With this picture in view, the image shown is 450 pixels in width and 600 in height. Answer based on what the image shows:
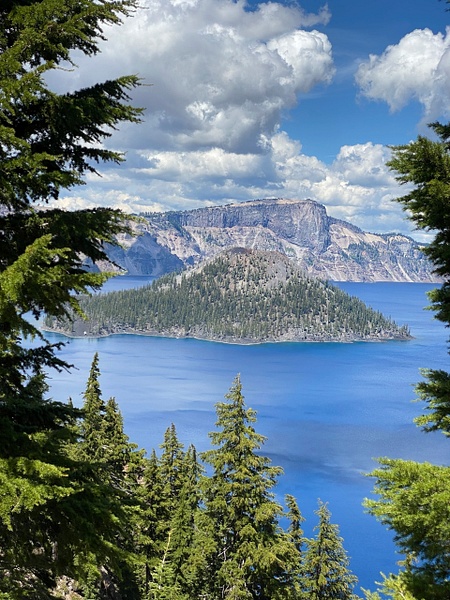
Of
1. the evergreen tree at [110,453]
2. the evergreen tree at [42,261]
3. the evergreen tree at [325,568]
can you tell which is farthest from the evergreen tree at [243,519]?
the evergreen tree at [42,261]

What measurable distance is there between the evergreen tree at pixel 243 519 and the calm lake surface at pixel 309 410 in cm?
2753

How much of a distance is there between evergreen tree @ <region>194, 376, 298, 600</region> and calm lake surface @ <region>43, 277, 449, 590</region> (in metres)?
27.5

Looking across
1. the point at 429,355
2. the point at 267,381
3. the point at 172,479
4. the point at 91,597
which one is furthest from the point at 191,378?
the point at 91,597

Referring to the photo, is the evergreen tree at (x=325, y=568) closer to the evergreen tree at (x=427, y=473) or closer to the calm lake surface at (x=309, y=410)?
the evergreen tree at (x=427, y=473)

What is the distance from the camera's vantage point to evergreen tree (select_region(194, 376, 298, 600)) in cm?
1608

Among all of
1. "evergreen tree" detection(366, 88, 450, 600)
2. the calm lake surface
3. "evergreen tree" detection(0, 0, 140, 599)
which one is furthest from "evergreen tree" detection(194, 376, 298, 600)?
the calm lake surface

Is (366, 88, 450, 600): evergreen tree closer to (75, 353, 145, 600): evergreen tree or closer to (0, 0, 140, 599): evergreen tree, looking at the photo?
(0, 0, 140, 599): evergreen tree

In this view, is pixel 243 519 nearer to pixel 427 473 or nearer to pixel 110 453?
pixel 427 473

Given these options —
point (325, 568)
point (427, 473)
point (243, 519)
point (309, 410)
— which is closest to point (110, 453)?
point (325, 568)

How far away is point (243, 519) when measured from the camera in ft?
54.5

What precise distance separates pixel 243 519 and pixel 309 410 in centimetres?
10135

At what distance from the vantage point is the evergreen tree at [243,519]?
16078mm

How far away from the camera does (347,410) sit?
114 meters

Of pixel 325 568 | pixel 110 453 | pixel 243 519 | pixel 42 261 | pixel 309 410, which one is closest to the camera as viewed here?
pixel 42 261
